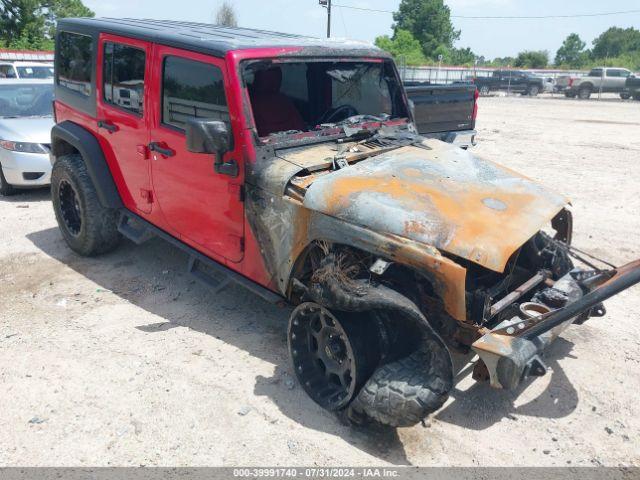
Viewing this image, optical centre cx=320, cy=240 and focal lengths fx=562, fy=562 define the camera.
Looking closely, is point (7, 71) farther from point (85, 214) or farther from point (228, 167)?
point (228, 167)

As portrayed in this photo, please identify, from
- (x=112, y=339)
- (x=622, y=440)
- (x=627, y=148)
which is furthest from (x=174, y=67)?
(x=627, y=148)

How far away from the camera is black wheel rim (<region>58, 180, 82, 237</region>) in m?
A: 5.47

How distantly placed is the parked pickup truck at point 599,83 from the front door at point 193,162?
31.0 m

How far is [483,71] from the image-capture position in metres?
40.5

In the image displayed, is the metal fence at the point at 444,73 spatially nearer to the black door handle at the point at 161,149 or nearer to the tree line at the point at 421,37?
the tree line at the point at 421,37

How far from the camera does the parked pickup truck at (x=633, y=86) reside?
93.1 feet

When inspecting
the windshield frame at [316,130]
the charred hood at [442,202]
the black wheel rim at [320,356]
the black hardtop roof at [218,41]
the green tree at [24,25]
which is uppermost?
the green tree at [24,25]

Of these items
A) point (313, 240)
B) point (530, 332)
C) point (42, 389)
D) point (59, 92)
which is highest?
point (59, 92)

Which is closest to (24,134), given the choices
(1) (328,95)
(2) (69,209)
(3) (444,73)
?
(2) (69,209)

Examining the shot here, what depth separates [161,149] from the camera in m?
4.19

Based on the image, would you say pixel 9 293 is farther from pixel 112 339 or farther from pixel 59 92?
pixel 59 92

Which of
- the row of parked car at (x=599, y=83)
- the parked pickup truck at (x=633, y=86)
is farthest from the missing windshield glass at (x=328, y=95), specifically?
the row of parked car at (x=599, y=83)

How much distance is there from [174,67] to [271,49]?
0.77 metres

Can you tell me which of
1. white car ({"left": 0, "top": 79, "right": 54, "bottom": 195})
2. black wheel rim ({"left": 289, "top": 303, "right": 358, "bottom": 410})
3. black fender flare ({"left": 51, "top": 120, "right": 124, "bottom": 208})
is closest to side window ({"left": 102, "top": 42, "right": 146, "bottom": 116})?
black fender flare ({"left": 51, "top": 120, "right": 124, "bottom": 208})
